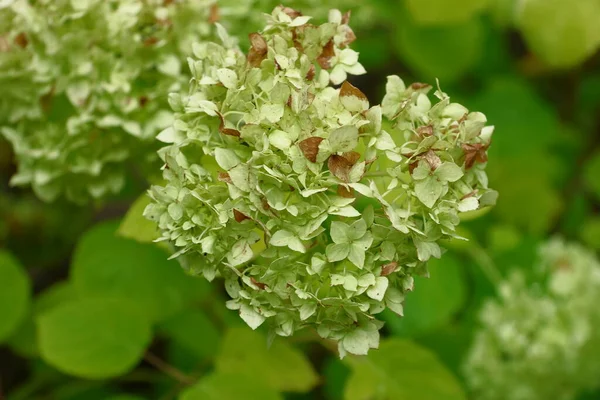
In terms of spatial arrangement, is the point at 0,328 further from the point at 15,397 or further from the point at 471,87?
the point at 471,87

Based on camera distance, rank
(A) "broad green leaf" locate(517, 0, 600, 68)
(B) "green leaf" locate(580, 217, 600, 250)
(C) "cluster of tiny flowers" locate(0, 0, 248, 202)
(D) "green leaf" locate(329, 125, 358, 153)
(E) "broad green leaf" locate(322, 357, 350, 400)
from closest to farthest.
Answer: (D) "green leaf" locate(329, 125, 358, 153) → (C) "cluster of tiny flowers" locate(0, 0, 248, 202) → (E) "broad green leaf" locate(322, 357, 350, 400) → (A) "broad green leaf" locate(517, 0, 600, 68) → (B) "green leaf" locate(580, 217, 600, 250)

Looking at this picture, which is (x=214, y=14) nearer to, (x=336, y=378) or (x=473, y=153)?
(x=473, y=153)

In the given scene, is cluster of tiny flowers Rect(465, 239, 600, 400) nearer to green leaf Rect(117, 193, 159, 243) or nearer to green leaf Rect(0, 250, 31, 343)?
green leaf Rect(117, 193, 159, 243)

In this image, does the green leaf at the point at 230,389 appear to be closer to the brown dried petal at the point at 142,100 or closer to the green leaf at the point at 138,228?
the green leaf at the point at 138,228

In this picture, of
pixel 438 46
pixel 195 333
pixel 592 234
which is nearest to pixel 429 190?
pixel 195 333

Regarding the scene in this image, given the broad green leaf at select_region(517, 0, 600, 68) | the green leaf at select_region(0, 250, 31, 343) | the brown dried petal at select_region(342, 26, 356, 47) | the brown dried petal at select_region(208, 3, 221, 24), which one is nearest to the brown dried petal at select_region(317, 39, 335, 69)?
the brown dried petal at select_region(342, 26, 356, 47)

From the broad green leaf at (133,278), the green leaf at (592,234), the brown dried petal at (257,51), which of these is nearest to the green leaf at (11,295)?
the broad green leaf at (133,278)

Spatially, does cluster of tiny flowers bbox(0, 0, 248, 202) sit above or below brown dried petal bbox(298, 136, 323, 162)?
below
